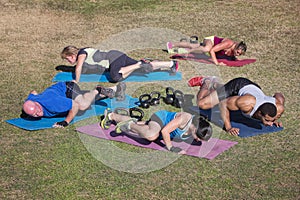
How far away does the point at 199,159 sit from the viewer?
844 centimetres

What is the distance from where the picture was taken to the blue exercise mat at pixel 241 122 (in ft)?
30.5

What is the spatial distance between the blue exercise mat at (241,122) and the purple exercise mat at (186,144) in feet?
1.75

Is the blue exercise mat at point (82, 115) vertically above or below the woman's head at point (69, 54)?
below

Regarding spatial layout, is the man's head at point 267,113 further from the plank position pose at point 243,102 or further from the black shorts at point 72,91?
the black shorts at point 72,91

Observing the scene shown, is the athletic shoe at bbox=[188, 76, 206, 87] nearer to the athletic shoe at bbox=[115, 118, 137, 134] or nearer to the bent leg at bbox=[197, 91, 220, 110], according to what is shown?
the bent leg at bbox=[197, 91, 220, 110]

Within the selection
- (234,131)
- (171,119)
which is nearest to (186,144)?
(171,119)

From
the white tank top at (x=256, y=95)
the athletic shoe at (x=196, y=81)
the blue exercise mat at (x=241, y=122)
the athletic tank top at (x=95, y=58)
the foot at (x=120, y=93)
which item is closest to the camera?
the white tank top at (x=256, y=95)

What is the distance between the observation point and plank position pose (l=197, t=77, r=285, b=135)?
9062mm

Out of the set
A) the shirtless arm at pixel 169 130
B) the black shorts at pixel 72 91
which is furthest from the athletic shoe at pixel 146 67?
the shirtless arm at pixel 169 130

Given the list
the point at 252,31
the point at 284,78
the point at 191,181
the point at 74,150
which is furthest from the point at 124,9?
the point at 191,181

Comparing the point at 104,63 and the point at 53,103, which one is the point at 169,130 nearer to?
the point at 53,103

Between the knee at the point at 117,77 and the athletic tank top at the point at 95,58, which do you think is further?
the athletic tank top at the point at 95,58

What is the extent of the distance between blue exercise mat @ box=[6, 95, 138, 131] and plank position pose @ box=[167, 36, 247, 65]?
315 cm

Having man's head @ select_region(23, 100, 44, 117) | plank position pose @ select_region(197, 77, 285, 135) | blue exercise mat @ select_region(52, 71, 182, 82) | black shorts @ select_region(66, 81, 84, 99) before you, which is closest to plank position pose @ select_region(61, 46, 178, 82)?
blue exercise mat @ select_region(52, 71, 182, 82)
